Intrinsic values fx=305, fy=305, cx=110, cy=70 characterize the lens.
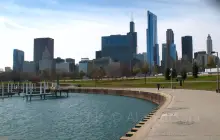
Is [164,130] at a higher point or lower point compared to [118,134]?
higher

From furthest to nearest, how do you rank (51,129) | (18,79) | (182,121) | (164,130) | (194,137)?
(18,79)
(51,129)
(182,121)
(164,130)
(194,137)

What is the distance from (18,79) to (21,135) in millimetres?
131067

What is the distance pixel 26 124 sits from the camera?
1053 inches

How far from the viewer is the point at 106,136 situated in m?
19.6

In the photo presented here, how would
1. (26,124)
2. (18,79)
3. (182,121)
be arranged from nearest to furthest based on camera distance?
1. (182,121)
2. (26,124)
3. (18,79)

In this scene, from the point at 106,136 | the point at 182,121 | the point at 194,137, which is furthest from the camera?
the point at 106,136

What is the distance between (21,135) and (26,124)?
5.58 m

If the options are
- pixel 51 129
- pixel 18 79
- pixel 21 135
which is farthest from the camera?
pixel 18 79

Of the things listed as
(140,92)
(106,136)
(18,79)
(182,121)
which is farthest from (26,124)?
(18,79)

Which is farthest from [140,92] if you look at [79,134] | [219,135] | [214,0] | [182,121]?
[214,0]

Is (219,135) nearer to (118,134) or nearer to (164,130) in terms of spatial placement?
(164,130)

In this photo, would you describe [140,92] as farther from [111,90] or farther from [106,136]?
[106,136]

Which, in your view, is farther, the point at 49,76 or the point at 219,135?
the point at 49,76

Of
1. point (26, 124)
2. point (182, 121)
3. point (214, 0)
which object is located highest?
point (214, 0)
